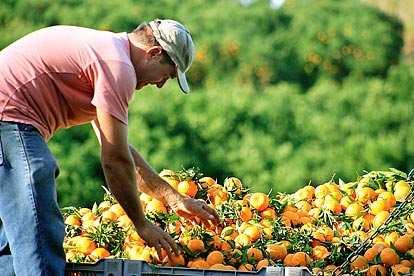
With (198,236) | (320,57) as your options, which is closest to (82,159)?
(320,57)

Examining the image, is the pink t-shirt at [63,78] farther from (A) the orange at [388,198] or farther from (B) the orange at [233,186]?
(A) the orange at [388,198]

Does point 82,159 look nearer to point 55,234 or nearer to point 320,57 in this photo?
point 320,57

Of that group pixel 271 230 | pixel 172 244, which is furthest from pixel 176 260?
pixel 271 230

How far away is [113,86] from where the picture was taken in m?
3.14

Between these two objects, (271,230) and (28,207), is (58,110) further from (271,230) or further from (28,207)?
(271,230)

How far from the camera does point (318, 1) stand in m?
11.6

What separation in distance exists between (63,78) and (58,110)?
4.1 inches

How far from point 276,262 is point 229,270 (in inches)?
15.5

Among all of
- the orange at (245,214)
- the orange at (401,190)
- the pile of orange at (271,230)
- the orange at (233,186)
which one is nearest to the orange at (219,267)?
the pile of orange at (271,230)

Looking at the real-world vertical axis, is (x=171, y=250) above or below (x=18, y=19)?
above

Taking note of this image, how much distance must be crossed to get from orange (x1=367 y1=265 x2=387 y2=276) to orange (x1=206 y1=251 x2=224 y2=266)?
460 millimetres

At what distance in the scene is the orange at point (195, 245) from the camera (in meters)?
3.41

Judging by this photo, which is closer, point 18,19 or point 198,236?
point 198,236

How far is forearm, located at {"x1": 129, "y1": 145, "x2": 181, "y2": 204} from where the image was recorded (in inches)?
143
